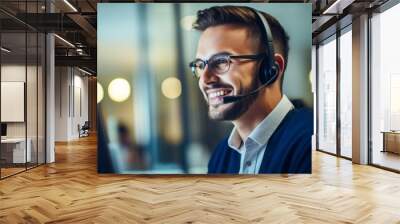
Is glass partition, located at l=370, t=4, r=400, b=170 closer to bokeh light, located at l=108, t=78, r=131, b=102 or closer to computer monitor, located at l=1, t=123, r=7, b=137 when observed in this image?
bokeh light, located at l=108, t=78, r=131, b=102

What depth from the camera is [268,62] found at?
21.6 ft

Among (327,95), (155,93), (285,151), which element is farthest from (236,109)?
(327,95)

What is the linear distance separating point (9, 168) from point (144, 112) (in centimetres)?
292

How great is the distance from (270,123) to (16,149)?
493 cm

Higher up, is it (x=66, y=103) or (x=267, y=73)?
(x=267, y=73)

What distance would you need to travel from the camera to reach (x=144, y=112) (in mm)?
6719

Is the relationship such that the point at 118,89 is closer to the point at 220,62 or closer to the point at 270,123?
the point at 220,62

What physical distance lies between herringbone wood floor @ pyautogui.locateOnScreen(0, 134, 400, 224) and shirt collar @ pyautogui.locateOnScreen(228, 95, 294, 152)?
0.70 metres

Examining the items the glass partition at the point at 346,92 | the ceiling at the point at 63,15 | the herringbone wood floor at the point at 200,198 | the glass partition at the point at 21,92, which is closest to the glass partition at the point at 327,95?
the glass partition at the point at 346,92

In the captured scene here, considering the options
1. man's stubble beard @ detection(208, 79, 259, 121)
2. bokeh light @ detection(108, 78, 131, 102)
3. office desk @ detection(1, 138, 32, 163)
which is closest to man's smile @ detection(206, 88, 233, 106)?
man's stubble beard @ detection(208, 79, 259, 121)

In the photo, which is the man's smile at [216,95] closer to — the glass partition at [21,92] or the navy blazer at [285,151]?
the navy blazer at [285,151]

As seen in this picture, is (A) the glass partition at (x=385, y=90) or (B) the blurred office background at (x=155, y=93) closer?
(B) the blurred office background at (x=155, y=93)

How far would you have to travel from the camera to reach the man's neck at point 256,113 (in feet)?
21.4

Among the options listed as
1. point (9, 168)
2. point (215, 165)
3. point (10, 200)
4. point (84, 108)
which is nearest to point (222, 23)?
point (215, 165)
